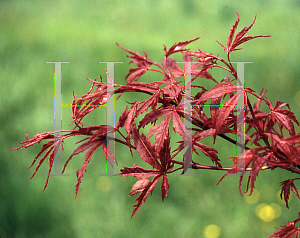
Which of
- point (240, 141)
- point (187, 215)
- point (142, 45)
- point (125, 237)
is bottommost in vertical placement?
point (125, 237)

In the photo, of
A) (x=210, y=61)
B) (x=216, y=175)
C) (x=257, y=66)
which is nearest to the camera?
(x=210, y=61)

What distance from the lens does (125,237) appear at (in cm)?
139

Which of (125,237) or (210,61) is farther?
(125,237)

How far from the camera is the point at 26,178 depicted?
1.46m

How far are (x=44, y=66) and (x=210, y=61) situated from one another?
1.17 metres

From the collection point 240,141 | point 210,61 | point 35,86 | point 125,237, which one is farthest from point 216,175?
point 35,86

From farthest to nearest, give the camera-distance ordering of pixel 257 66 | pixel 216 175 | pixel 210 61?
1. pixel 257 66
2. pixel 216 175
3. pixel 210 61

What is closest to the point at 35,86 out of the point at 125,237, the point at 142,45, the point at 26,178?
the point at 26,178

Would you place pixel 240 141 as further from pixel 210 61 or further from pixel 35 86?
pixel 35 86

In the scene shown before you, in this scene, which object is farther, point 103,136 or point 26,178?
point 26,178

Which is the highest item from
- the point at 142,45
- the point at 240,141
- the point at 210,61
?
the point at 142,45

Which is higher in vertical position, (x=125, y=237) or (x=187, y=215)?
(x=187, y=215)

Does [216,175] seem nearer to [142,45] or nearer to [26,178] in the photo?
[142,45]

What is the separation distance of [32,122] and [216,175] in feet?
3.09
